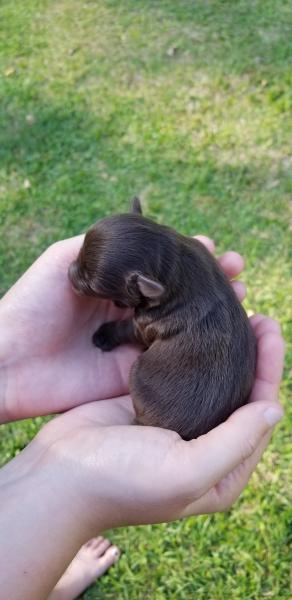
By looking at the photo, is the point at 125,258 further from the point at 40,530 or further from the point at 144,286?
the point at 40,530

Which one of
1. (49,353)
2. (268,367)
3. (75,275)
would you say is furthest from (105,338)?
(268,367)

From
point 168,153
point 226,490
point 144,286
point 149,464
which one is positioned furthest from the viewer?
point 168,153

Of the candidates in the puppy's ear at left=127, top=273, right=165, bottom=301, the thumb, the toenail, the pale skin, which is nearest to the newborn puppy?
the puppy's ear at left=127, top=273, right=165, bottom=301

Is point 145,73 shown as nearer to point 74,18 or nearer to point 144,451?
point 74,18

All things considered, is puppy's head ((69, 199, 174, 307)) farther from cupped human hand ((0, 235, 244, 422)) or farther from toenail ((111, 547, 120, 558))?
toenail ((111, 547, 120, 558))

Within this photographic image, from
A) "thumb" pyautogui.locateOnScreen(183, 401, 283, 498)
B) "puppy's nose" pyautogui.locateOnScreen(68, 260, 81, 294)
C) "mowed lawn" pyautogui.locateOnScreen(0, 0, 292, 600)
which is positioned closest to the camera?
"thumb" pyautogui.locateOnScreen(183, 401, 283, 498)

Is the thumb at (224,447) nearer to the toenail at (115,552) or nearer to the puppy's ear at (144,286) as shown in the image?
the puppy's ear at (144,286)

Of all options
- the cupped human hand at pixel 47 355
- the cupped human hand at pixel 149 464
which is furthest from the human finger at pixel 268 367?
the cupped human hand at pixel 47 355
